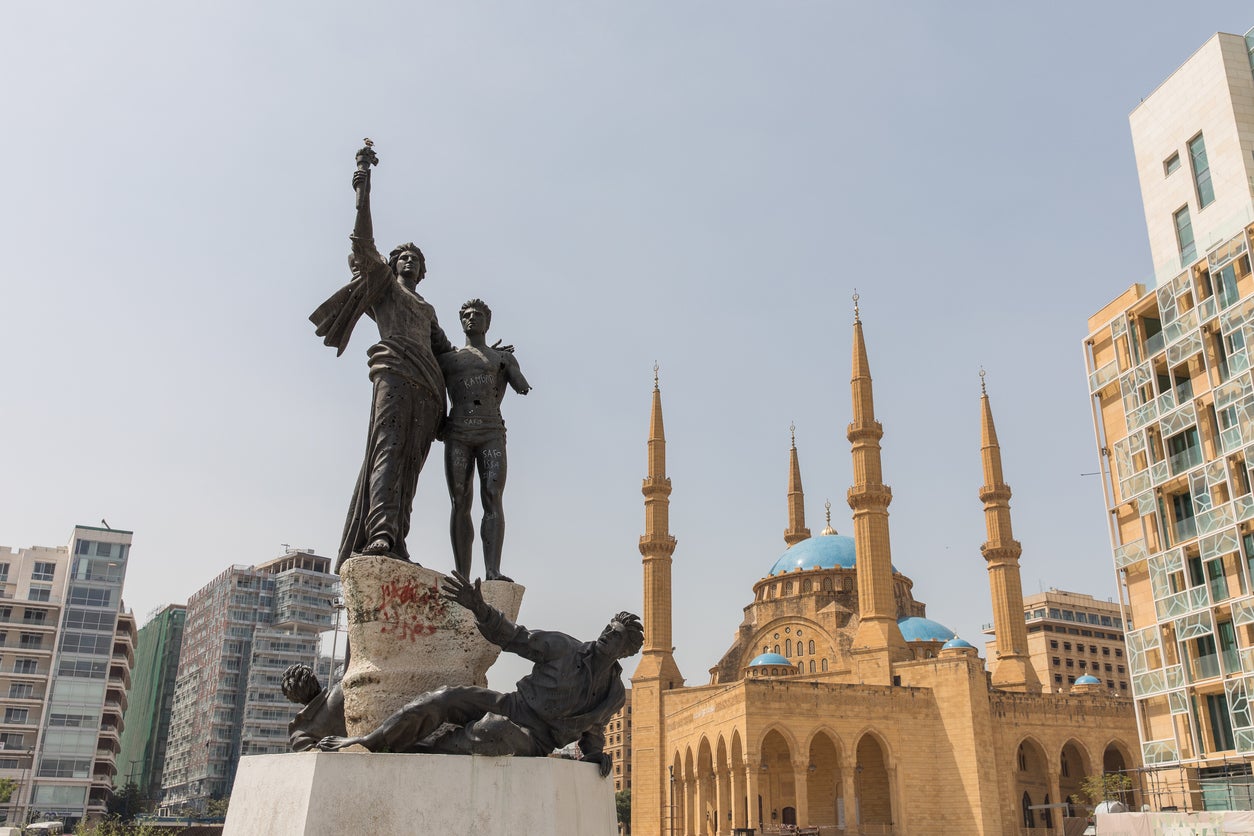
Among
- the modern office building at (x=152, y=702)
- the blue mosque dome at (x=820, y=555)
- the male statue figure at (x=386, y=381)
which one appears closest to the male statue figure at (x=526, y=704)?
the male statue figure at (x=386, y=381)

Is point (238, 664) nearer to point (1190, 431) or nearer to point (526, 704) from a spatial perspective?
point (1190, 431)

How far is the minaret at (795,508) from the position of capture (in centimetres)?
5522

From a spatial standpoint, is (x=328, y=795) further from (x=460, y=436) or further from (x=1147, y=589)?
(x=1147, y=589)

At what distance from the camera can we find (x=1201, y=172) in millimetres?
24969

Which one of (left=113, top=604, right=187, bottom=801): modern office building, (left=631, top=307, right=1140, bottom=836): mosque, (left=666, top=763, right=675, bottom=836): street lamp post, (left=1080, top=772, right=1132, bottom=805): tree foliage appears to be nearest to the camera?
(left=1080, top=772, right=1132, bottom=805): tree foliage

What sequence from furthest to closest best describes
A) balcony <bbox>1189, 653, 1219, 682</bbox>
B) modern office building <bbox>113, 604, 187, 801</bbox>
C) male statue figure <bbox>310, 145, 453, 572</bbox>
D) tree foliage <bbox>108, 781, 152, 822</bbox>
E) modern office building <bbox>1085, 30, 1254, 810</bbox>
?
modern office building <bbox>113, 604, 187, 801</bbox>, tree foliage <bbox>108, 781, 152, 822</bbox>, balcony <bbox>1189, 653, 1219, 682</bbox>, modern office building <bbox>1085, 30, 1254, 810</bbox>, male statue figure <bbox>310, 145, 453, 572</bbox>

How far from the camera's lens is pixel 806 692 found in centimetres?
3500

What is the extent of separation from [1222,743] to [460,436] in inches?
890

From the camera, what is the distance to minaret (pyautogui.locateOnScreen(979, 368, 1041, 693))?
39656 mm

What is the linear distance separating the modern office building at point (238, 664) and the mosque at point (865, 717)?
80.6 feet

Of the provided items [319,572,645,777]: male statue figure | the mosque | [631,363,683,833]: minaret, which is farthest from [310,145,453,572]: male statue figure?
[631,363,683,833]: minaret

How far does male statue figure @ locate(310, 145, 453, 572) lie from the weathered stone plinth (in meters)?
0.36

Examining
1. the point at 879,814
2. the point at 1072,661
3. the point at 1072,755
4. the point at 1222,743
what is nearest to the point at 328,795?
the point at 1222,743

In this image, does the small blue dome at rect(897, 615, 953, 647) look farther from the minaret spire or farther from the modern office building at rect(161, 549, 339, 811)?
the modern office building at rect(161, 549, 339, 811)
